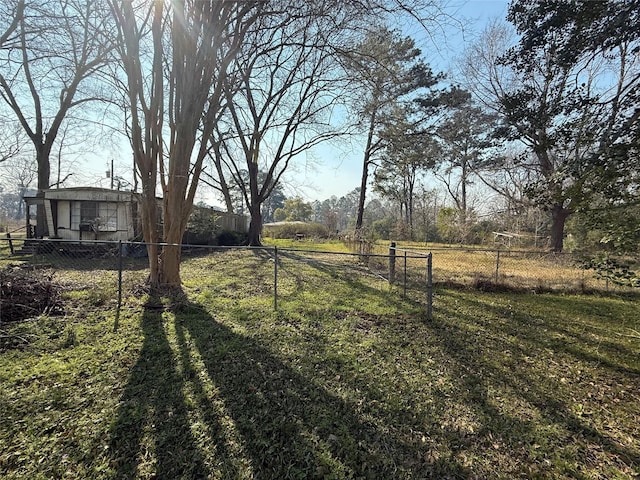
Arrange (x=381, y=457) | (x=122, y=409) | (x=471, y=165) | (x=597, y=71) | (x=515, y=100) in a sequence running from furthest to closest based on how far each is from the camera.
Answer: (x=471, y=165), (x=597, y=71), (x=515, y=100), (x=122, y=409), (x=381, y=457)

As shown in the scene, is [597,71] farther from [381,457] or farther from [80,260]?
[80,260]

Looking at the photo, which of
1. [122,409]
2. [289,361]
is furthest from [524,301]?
[122,409]

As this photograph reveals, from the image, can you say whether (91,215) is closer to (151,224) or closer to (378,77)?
(151,224)

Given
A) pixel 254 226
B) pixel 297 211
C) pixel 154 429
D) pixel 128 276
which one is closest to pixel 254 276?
pixel 128 276

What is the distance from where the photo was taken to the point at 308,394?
268 centimetres

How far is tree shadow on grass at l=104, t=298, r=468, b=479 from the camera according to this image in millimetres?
1872

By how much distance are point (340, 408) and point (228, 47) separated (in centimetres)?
599

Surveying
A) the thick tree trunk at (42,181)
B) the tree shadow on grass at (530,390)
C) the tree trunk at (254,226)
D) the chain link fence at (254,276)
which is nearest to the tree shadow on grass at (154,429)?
the chain link fence at (254,276)

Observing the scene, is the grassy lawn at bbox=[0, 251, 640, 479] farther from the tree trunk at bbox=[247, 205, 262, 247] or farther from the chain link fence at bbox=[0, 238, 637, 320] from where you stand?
the tree trunk at bbox=[247, 205, 262, 247]

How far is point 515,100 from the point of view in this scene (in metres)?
4.37

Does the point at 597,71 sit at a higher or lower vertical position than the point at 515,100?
higher

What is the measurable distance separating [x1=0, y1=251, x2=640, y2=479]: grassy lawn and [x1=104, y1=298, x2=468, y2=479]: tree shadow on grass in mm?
12

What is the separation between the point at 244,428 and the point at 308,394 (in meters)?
0.67

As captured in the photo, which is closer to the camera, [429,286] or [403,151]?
[429,286]
